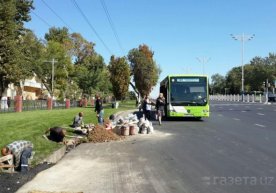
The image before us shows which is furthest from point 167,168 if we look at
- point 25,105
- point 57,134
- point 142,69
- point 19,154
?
point 142,69

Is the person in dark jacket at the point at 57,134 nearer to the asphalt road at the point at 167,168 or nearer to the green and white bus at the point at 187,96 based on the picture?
the asphalt road at the point at 167,168

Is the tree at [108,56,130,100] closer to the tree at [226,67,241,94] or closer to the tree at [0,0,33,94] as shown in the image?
the tree at [0,0,33,94]

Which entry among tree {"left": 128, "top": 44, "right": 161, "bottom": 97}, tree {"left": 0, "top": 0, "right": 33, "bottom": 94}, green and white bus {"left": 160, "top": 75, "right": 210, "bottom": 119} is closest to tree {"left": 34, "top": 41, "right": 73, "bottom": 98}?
tree {"left": 128, "top": 44, "right": 161, "bottom": 97}

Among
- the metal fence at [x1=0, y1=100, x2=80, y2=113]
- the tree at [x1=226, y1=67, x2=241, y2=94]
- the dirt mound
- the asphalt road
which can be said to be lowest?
the asphalt road

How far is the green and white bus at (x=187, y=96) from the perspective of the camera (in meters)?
31.7

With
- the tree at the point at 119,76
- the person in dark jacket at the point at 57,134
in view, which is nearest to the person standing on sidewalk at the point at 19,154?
the person in dark jacket at the point at 57,134

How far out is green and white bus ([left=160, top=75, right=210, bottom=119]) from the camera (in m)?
31.7

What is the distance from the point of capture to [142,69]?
9169 centimetres

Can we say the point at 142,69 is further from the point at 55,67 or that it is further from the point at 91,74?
the point at 91,74

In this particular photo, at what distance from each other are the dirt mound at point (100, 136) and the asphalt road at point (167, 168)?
81 centimetres

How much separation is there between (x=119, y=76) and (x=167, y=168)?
2446 inches

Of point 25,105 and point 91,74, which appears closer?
point 25,105

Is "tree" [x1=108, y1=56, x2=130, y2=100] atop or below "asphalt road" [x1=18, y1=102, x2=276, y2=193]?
atop

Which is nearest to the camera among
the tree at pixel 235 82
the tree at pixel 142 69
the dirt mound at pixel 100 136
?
the dirt mound at pixel 100 136
